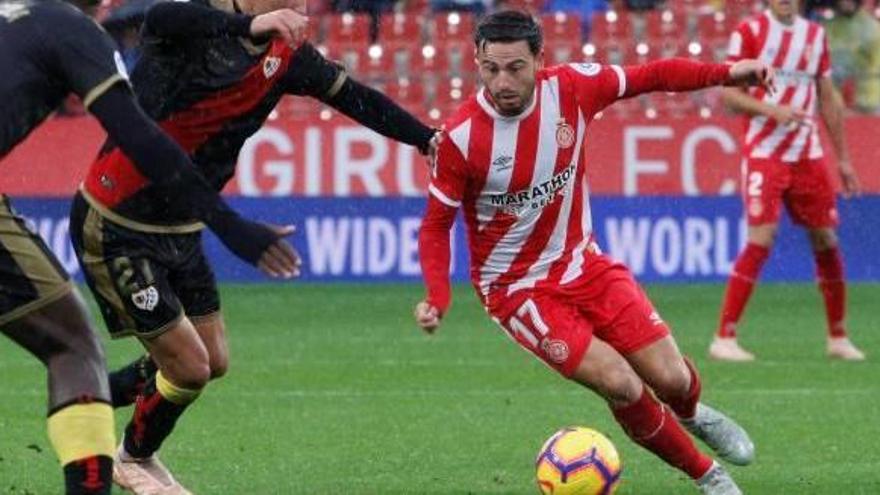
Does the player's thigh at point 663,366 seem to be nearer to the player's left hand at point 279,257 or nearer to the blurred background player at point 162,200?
the blurred background player at point 162,200

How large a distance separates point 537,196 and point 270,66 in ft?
3.65

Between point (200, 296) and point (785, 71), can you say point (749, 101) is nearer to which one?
point (785, 71)

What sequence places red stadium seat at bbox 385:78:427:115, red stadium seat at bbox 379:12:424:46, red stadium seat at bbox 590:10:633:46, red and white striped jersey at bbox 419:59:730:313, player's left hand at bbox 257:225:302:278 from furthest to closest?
red stadium seat at bbox 379:12:424:46, red stadium seat at bbox 590:10:633:46, red stadium seat at bbox 385:78:427:115, red and white striped jersey at bbox 419:59:730:313, player's left hand at bbox 257:225:302:278

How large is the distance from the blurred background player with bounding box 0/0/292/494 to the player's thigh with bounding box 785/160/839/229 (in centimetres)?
730

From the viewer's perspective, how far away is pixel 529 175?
8.38 m

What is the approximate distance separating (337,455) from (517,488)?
1.23 metres

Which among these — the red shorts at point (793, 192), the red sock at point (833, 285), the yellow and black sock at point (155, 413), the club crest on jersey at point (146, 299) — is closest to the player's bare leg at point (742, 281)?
the red shorts at point (793, 192)

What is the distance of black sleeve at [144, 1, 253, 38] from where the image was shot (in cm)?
743

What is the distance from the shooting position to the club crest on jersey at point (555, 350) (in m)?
8.20

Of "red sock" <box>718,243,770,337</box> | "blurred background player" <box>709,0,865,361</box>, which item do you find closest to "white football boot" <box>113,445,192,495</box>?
"red sock" <box>718,243,770,337</box>

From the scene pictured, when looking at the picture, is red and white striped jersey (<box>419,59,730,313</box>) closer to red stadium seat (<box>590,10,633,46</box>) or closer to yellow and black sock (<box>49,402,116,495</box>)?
yellow and black sock (<box>49,402,116,495</box>)

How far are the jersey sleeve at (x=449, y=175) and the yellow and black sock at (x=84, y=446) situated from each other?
2.07 m

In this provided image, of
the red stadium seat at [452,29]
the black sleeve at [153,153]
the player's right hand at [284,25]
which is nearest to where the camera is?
the black sleeve at [153,153]

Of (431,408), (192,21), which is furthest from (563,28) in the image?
(192,21)
